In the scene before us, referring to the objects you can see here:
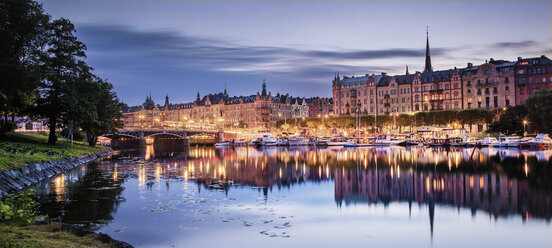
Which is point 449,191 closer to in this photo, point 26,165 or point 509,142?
point 26,165

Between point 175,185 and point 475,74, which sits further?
point 475,74

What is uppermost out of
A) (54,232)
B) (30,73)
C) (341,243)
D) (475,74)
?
(475,74)

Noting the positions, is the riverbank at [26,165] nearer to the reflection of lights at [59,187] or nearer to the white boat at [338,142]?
the reflection of lights at [59,187]

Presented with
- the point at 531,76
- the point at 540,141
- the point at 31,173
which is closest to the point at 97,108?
the point at 31,173

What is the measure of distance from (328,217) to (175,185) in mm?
15730

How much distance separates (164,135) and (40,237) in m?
133

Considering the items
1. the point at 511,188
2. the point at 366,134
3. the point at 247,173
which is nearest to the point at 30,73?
the point at 247,173

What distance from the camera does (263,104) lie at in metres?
200

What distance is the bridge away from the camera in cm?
11128

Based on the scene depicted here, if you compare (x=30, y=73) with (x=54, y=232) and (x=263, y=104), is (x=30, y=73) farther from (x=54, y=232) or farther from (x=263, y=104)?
(x=263, y=104)

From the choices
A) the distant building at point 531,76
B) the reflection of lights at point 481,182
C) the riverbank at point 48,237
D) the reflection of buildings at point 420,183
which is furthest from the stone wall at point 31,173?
the distant building at point 531,76

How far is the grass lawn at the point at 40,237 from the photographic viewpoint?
12544mm

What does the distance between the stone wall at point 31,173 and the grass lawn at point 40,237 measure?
10464mm

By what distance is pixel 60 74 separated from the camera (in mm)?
57219
